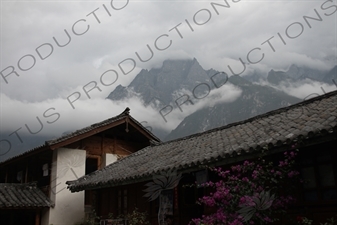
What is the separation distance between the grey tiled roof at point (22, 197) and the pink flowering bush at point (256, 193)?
29.1 ft

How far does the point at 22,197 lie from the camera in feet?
46.1

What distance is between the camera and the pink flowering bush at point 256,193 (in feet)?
22.4

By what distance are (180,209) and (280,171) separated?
4069 mm

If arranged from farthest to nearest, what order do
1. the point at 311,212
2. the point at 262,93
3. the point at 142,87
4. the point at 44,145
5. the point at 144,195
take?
the point at 262,93 < the point at 142,87 < the point at 44,145 < the point at 144,195 < the point at 311,212

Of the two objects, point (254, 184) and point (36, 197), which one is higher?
point (36, 197)

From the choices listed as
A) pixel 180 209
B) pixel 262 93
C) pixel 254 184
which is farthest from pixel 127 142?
pixel 262 93

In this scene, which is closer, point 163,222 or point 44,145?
point 163,222

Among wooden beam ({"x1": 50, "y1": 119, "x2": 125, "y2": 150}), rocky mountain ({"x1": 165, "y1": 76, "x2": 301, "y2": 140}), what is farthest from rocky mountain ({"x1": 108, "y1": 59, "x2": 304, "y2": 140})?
wooden beam ({"x1": 50, "y1": 119, "x2": 125, "y2": 150})

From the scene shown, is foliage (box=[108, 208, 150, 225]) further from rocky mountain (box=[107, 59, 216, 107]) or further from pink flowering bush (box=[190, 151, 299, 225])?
rocky mountain (box=[107, 59, 216, 107])

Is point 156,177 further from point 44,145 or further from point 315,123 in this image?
point 44,145

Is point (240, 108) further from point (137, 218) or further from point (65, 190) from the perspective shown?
point (137, 218)

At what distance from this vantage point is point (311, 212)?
271 inches

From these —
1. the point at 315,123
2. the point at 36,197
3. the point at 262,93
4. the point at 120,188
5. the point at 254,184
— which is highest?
the point at 262,93

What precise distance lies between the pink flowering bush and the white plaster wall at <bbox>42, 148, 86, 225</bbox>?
9.09 metres
